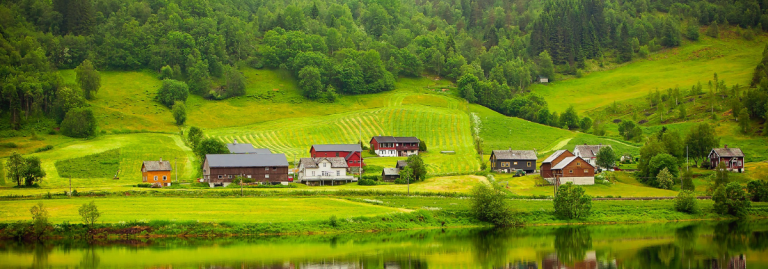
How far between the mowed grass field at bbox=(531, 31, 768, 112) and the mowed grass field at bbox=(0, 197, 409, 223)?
345 ft

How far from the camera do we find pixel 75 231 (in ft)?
182

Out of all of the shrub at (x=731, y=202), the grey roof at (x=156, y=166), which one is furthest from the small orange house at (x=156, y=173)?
the shrub at (x=731, y=202)

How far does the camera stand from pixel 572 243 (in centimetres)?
5456

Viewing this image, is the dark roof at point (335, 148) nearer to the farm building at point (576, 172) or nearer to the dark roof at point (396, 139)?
the dark roof at point (396, 139)

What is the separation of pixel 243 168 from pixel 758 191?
2460 inches

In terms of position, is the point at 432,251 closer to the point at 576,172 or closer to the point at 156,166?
the point at 576,172

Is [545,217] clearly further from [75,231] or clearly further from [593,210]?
[75,231]

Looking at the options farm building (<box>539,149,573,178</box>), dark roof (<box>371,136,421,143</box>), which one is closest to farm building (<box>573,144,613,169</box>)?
farm building (<box>539,149,573,178</box>)

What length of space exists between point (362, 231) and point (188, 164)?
4437 cm

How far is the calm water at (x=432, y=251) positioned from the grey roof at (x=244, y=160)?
29960 millimetres

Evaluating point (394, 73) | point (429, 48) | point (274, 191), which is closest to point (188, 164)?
point (274, 191)

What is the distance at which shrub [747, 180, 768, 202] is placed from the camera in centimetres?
7569

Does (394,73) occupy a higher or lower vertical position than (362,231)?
higher

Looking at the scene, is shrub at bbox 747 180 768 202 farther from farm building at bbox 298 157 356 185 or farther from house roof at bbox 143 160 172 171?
house roof at bbox 143 160 172 171
